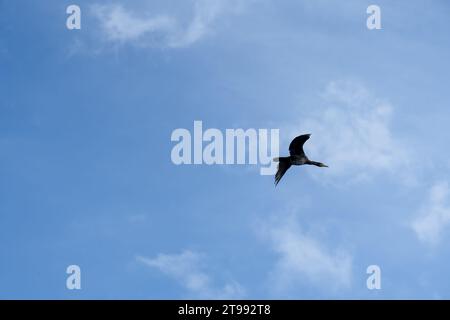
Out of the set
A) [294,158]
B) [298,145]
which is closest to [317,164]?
[294,158]

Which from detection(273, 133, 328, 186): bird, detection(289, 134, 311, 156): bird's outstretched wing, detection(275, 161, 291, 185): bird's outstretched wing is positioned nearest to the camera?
detection(289, 134, 311, 156): bird's outstretched wing

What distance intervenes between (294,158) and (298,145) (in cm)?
115

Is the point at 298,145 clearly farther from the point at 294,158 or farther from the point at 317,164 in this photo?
the point at 317,164

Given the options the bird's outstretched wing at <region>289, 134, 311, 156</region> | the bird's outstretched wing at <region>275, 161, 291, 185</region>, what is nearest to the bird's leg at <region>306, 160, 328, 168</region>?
the bird's outstretched wing at <region>289, 134, 311, 156</region>

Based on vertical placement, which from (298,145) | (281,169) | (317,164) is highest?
(298,145)

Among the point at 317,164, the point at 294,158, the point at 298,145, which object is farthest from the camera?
the point at 317,164

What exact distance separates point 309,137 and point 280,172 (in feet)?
7.86

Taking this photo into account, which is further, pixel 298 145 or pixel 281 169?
pixel 281 169

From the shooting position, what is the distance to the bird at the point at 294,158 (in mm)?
36500

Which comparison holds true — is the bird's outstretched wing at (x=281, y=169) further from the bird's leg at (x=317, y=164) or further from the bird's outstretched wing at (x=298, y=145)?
the bird's leg at (x=317, y=164)

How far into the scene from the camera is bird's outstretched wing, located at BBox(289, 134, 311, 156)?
36.2 meters

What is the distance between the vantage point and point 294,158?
37.9 meters

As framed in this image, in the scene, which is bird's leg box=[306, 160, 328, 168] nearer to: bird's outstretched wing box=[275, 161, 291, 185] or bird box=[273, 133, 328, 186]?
bird box=[273, 133, 328, 186]
